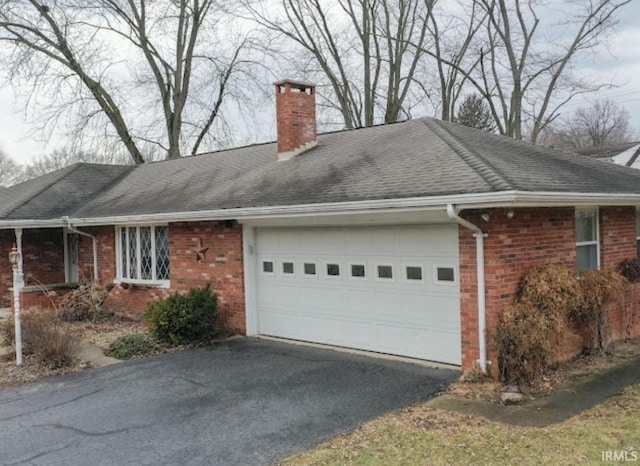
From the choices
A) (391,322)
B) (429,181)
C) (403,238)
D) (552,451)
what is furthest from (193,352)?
(552,451)

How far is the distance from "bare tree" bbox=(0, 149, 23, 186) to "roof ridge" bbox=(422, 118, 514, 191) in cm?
4600

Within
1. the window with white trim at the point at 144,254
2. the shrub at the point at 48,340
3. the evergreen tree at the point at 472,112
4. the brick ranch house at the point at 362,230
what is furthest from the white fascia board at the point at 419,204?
the evergreen tree at the point at 472,112

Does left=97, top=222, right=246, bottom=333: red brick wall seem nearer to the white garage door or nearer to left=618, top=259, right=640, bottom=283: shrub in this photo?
the white garage door

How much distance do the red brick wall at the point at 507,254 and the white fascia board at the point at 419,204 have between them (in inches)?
16.5

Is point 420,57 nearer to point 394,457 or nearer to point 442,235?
point 442,235

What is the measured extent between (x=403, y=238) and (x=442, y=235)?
0.68m

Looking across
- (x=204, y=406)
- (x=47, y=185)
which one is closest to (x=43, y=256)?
(x=47, y=185)

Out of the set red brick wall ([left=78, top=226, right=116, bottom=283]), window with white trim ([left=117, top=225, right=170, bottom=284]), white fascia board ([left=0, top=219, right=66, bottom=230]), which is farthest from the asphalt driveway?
white fascia board ([left=0, top=219, right=66, bottom=230])

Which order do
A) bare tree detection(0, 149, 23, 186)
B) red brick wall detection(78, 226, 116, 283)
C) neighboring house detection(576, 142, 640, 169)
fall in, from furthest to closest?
bare tree detection(0, 149, 23, 186)
neighboring house detection(576, 142, 640, 169)
red brick wall detection(78, 226, 116, 283)

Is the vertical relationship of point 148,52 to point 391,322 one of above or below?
above

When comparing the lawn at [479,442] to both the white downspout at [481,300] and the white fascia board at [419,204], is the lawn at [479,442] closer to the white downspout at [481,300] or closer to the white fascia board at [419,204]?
the white downspout at [481,300]

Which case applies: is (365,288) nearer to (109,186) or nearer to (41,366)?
(41,366)

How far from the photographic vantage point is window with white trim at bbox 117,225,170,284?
12.1m

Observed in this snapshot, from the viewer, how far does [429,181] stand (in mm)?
7488
